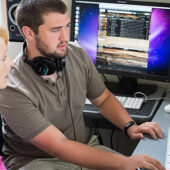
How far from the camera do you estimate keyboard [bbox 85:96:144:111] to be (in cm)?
195

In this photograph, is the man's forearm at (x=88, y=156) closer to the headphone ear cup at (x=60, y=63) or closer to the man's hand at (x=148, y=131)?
the man's hand at (x=148, y=131)

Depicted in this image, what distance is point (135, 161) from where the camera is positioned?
4.45ft

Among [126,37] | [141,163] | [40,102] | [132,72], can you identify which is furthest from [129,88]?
[141,163]

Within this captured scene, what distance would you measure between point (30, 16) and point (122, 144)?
1271mm

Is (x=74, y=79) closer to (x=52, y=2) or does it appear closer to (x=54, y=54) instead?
(x=54, y=54)

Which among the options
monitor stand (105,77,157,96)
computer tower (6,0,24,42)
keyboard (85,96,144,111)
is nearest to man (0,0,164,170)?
keyboard (85,96,144,111)

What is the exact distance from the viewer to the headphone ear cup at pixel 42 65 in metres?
1.57

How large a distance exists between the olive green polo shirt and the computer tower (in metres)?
0.73

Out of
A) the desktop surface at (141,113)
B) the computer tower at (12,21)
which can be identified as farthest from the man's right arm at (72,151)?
the computer tower at (12,21)

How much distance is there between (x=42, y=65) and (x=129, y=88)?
0.76 meters

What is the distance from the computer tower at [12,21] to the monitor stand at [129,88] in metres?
0.73

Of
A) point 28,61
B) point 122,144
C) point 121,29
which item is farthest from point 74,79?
point 122,144

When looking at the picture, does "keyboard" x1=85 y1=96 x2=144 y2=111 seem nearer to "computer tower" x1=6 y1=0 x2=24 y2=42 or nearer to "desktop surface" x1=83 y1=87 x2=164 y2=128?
"desktop surface" x1=83 y1=87 x2=164 y2=128

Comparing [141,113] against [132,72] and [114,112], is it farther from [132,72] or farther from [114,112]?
[132,72]
